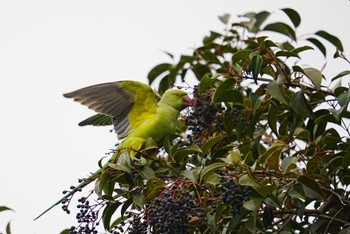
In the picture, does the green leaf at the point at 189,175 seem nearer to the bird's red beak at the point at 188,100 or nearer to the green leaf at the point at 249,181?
the green leaf at the point at 249,181

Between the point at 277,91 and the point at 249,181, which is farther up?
the point at 277,91

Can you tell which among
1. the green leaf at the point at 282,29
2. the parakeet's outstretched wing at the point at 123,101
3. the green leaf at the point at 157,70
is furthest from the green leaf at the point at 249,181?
the green leaf at the point at 157,70

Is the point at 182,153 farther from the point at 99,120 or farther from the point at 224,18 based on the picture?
the point at 224,18

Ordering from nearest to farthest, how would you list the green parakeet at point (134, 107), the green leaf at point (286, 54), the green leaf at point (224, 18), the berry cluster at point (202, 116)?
the green leaf at point (286, 54) < the berry cluster at point (202, 116) < the green parakeet at point (134, 107) < the green leaf at point (224, 18)

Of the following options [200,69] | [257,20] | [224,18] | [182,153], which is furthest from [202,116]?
[224,18]

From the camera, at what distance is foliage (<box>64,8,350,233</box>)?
2.26 m

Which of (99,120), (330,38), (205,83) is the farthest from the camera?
(99,120)

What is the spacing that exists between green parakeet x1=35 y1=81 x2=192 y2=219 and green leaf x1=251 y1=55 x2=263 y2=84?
95 centimetres

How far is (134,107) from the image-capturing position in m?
3.61

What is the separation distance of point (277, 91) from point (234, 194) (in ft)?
1.53

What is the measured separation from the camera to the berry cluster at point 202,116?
2799 mm

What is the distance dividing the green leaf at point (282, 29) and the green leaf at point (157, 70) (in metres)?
0.58

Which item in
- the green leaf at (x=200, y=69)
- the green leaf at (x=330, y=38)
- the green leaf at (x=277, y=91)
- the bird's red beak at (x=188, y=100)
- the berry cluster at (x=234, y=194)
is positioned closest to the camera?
the berry cluster at (x=234, y=194)

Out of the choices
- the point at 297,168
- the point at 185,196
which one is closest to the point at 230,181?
the point at 185,196
